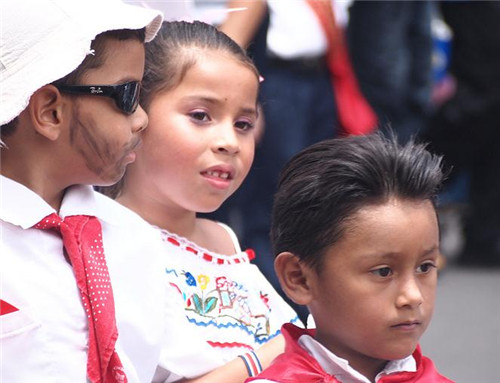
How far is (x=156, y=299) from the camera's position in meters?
2.25

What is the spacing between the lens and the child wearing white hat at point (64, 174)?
198 cm

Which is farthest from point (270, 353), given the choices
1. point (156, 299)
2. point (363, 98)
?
point (363, 98)

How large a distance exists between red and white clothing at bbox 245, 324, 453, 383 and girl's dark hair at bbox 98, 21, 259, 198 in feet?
2.10

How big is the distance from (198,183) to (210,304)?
0.85ft

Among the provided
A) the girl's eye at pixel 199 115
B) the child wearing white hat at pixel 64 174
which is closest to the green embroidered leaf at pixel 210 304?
the child wearing white hat at pixel 64 174

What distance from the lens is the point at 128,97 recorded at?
2080 millimetres

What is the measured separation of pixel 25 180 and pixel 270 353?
64cm

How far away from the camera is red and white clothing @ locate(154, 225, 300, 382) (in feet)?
7.66

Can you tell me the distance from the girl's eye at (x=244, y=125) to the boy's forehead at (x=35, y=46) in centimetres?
54

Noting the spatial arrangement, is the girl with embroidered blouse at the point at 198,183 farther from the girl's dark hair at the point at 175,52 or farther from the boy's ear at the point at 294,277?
the boy's ear at the point at 294,277

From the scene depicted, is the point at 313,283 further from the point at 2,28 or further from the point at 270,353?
the point at 2,28

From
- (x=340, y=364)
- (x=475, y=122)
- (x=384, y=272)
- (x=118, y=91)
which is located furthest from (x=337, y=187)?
(x=475, y=122)

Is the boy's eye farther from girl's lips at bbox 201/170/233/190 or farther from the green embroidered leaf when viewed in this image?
the green embroidered leaf

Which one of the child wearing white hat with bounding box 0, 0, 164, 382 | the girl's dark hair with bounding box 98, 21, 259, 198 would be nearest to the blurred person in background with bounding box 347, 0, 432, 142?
the girl's dark hair with bounding box 98, 21, 259, 198
